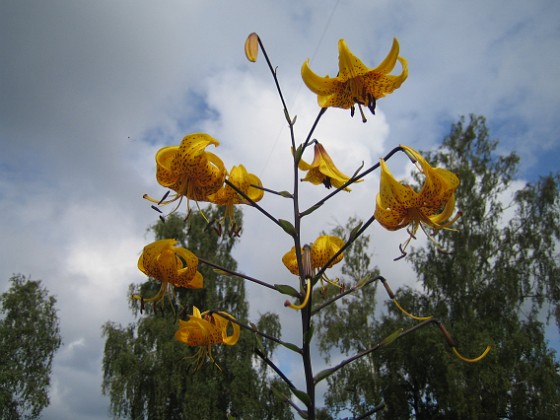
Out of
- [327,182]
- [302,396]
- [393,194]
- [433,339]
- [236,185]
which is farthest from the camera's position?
[433,339]

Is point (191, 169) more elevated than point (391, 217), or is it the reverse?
point (191, 169)

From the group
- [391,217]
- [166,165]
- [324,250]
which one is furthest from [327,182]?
[166,165]

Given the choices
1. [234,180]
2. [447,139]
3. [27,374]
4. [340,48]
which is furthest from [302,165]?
[27,374]

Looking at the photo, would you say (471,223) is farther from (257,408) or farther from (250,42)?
(250,42)

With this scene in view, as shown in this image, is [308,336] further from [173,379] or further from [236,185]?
[173,379]

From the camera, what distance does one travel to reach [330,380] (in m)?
8.37

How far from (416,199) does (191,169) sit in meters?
0.46

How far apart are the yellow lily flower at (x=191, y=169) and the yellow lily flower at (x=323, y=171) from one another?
0.28 metres

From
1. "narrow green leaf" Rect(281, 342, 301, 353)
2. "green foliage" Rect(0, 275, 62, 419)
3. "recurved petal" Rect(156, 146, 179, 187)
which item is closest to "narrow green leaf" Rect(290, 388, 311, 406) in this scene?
"narrow green leaf" Rect(281, 342, 301, 353)

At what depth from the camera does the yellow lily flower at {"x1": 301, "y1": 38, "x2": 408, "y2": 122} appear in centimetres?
93

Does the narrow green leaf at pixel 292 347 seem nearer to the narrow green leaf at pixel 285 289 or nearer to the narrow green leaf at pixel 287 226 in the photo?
the narrow green leaf at pixel 285 289

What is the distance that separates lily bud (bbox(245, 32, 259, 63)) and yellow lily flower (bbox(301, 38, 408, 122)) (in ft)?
0.35

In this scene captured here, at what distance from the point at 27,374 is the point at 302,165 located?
10.5 meters

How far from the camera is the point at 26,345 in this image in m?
9.70
